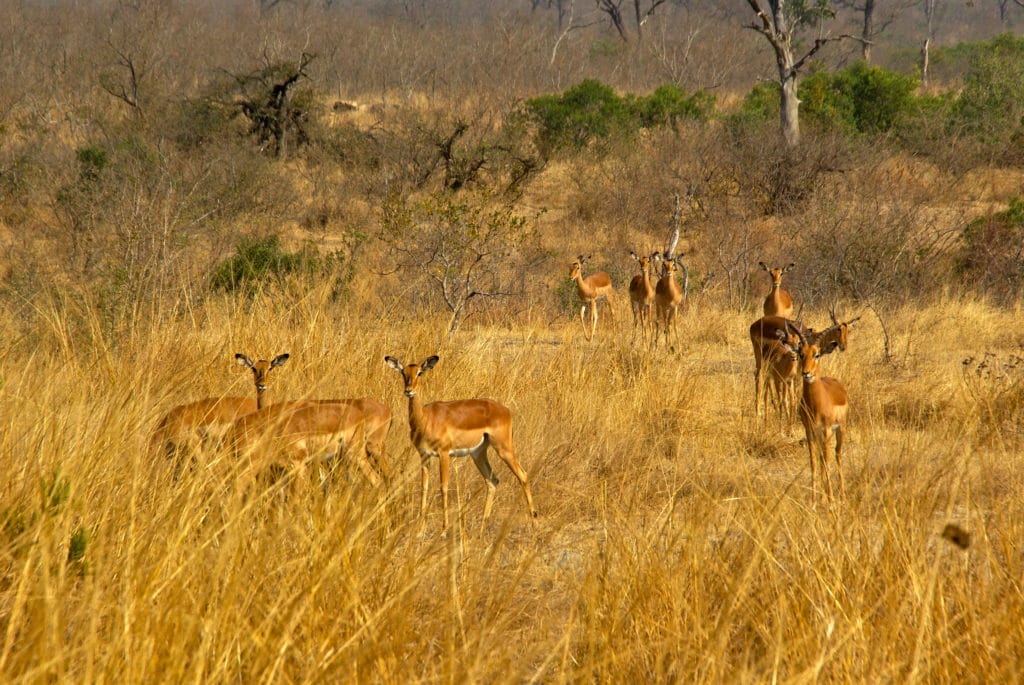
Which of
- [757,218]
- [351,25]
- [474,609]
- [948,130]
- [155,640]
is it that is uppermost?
[351,25]

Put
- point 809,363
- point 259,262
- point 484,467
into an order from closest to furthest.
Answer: point 484,467, point 809,363, point 259,262

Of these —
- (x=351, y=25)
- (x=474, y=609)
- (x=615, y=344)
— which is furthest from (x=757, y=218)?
(x=351, y=25)

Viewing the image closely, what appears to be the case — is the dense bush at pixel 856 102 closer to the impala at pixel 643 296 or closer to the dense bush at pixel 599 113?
the dense bush at pixel 599 113

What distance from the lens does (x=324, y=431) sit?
13.7 ft

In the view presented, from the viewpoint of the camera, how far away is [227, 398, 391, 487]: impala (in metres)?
3.87

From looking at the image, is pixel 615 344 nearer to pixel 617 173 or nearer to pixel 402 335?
pixel 402 335

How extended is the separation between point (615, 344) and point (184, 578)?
5832mm

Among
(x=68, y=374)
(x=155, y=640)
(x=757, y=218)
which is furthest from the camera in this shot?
(x=757, y=218)

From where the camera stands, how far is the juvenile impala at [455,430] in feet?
15.6

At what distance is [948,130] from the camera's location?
66.7 ft

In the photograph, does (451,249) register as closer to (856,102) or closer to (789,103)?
(789,103)

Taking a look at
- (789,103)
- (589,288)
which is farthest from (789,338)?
(789,103)

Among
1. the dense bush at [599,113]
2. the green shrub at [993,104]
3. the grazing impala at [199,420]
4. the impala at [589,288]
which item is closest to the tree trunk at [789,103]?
the dense bush at [599,113]

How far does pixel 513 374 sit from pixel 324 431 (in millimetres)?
2455
